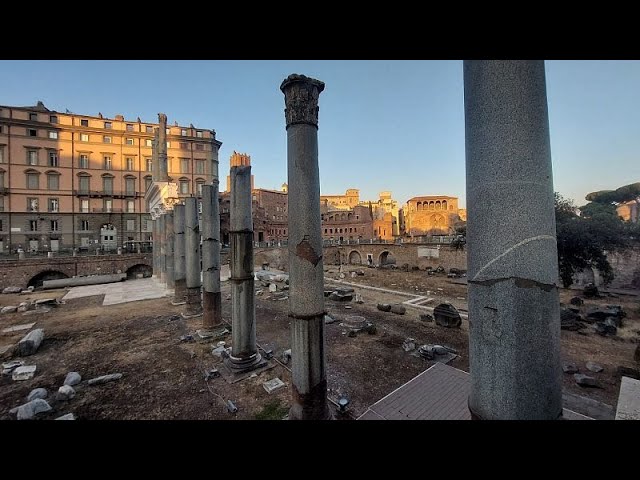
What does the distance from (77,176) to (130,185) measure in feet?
18.1

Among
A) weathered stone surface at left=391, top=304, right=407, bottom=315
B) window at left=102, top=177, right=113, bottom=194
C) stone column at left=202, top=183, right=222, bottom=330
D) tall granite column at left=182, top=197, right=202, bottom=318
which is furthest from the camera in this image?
window at left=102, top=177, right=113, bottom=194

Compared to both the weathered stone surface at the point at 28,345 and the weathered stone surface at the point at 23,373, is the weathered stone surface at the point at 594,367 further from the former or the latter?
the weathered stone surface at the point at 28,345

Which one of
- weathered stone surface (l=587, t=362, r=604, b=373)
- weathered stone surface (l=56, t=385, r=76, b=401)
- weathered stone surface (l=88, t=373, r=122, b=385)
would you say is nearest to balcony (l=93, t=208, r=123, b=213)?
weathered stone surface (l=88, t=373, r=122, b=385)

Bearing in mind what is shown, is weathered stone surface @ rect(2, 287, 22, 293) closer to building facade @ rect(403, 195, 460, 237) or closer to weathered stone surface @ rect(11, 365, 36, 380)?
weathered stone surface @ rect(11, 365, 36, 380)

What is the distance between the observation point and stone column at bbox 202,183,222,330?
927 centimetres

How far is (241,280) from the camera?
672 cm

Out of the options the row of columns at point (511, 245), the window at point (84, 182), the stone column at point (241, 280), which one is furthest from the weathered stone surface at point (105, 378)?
the window at point (84, 182)

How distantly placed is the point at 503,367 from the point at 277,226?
163 ft

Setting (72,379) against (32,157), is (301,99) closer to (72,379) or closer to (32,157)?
(72,379)

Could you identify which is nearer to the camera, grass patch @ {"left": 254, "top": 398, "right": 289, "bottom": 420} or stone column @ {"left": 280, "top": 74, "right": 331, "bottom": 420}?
stone column @ {"left": 280, "top": 74, "right": 331, "bottom": 420}

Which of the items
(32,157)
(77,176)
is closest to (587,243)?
(77,176)

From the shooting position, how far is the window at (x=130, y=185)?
35681 mm

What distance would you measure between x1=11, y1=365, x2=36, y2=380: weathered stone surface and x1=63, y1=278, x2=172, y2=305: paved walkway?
26.4 feet
